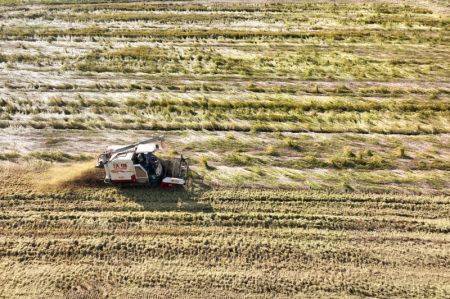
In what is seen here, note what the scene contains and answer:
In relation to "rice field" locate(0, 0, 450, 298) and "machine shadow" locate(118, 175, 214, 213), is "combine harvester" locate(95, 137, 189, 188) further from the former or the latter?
"rice field" locate(0, 0, 450, 298)

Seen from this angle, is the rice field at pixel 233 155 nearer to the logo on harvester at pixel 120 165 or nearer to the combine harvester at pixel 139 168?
the combine harvester at pixel 139 168

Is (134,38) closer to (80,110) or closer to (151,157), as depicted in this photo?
(80,110)

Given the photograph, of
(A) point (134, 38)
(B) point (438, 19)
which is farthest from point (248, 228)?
(B) point (438, 19)

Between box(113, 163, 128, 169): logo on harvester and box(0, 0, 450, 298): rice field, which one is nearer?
box(0, 0, 450, 298): rice field

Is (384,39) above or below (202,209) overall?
above

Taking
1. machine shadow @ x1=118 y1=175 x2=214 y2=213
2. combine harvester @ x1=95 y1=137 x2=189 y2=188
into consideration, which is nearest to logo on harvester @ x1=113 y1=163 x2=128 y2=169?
combine harvester @ x1=95 y1=137 x2=189 y2=188

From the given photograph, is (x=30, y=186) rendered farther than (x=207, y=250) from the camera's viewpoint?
Yes

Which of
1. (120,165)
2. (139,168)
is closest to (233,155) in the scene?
(139,168)
